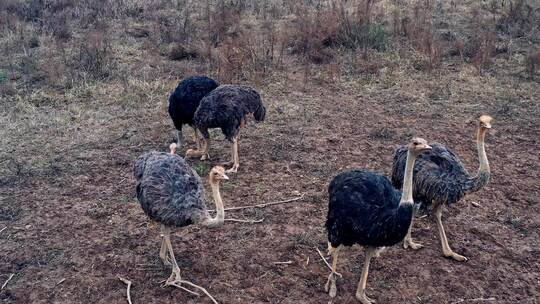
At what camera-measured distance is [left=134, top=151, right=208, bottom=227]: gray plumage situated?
511cm

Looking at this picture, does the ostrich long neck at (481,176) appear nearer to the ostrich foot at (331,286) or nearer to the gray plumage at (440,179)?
the gray plumage at (440,179)

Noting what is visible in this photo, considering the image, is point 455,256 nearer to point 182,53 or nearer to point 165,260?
point 165,260

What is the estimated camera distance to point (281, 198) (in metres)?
6.73

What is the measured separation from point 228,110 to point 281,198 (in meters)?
1.23

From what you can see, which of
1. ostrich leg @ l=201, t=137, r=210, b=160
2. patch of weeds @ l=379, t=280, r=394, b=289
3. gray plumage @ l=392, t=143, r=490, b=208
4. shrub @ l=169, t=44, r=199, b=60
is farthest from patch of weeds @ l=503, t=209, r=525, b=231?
shrub @ l=169, t=44, r=199, b=60

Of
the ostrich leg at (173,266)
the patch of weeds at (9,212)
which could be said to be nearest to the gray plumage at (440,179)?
the ostrich leg at (173,266)

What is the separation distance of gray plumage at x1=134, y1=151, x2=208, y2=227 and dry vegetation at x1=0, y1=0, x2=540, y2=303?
70 cm

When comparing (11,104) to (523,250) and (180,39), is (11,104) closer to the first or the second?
(180,39)

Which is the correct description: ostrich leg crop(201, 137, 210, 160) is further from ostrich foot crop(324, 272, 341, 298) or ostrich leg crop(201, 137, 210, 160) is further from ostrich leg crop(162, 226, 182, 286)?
ostrich foot crop(324, 272, 341, 298)

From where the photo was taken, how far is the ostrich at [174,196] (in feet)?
16.5

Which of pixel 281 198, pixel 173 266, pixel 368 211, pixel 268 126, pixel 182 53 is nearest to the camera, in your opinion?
pixel 368 211

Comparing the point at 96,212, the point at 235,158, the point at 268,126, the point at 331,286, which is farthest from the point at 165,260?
the point at 268,126

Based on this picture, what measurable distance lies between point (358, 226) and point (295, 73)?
593cm

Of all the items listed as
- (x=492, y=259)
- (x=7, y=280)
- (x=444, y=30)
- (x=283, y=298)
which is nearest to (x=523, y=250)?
(x=492, y=259)
